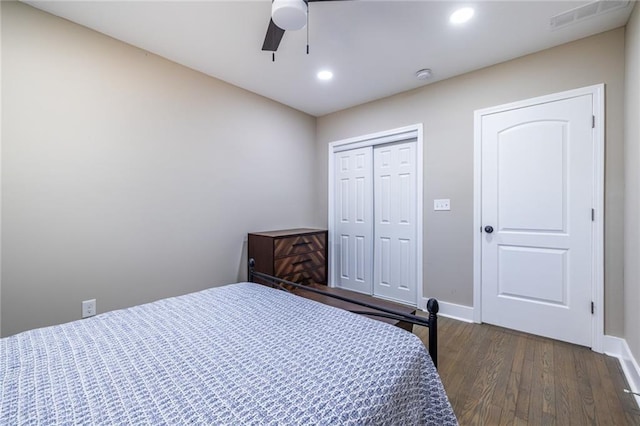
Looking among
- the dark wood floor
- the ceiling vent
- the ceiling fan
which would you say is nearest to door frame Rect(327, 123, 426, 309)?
the dark wood floor

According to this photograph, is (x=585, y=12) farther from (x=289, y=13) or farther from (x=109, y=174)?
(x=109, y=174)

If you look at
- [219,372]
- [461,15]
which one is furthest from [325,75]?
[219,372]

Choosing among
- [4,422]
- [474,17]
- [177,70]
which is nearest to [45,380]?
[4,422]

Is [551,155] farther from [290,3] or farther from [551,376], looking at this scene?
[290,3]

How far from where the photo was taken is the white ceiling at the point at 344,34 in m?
1.83

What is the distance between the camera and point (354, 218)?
12.1ft

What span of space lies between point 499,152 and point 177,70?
10.4 ft

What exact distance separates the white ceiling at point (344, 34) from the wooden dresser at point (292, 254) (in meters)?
1.73

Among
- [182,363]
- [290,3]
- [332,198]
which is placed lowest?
[182,363]

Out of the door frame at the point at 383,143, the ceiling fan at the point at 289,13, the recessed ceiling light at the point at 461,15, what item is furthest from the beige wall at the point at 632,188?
the ceiling fan at the point at 289,13

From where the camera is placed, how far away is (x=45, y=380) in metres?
0.80

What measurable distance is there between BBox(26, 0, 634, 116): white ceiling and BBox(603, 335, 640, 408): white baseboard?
2.39 m

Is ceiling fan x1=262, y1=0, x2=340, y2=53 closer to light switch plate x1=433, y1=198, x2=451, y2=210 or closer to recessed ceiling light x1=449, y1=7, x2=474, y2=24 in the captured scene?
recessed ceiling light x1=449, y1=7, x2=474, y2=24

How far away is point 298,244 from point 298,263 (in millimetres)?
225
